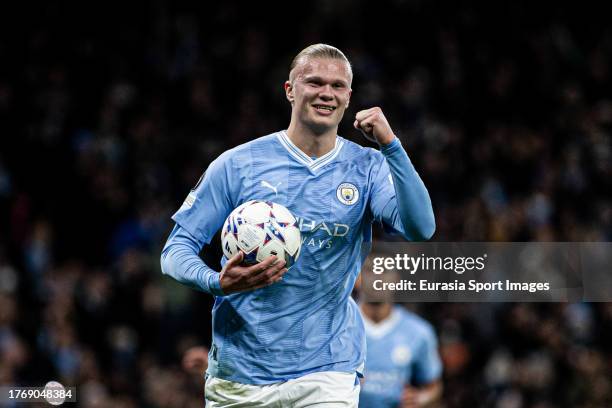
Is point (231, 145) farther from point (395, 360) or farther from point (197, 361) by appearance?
point (197, 361)

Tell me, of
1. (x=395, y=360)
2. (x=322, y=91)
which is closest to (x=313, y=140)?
(x=322, y=91)

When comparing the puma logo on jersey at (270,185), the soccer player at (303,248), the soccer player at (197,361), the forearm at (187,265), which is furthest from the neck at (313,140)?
the soccer player at (197,361)

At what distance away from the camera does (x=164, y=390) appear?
32.0 feet

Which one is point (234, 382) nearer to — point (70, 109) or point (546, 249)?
point (546, 249)

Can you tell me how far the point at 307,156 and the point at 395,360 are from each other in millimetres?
3234

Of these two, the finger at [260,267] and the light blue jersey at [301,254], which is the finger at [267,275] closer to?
the finger at [260,267]

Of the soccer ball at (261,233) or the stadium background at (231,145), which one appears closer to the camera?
the soccer ball at (261,233)

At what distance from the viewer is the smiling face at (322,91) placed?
185 inches

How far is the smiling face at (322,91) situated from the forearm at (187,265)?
78cm

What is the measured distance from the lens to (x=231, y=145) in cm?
1269

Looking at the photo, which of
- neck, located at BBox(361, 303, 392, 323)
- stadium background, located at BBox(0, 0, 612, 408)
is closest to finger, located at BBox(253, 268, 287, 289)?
neck, located at BBox(361, 303, 392, 323)

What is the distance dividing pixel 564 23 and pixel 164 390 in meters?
8.95

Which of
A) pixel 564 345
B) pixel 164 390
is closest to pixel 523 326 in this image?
pixel 564 345

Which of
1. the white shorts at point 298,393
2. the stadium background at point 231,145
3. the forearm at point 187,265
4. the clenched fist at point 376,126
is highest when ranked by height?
the stadium background at point 231,145
